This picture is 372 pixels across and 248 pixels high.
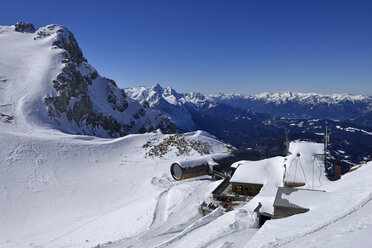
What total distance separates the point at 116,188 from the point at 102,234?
507 inches

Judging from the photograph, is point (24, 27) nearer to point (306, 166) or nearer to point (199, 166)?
point (199, 166)

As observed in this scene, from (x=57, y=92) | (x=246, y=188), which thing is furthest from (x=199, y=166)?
(x=57, y=92)

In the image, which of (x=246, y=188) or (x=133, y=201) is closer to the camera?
(x=133, y=201)

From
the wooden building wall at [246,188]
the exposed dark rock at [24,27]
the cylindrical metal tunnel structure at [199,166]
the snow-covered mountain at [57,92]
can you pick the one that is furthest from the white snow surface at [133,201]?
the exposed dark rock at [24,27]

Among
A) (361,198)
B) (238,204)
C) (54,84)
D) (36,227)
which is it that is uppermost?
(54,84)

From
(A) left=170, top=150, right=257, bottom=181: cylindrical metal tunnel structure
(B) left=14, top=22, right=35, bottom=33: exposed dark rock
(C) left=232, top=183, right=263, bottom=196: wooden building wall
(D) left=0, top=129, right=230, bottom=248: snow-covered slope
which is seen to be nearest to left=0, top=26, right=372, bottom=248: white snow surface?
(D) left=0, top=129, right=230, bottom=248: snow-covered slope

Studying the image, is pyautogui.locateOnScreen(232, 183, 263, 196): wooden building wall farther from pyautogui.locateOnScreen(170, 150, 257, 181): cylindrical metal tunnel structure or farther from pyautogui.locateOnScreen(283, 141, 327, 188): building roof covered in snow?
pyautogui.locateOnScreen(170, 150, 257, 181): cylindrical metal tunnel structure

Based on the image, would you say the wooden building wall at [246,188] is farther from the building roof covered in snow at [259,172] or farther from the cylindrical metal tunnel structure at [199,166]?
the cylindrical metal tunnel structure at [199,166]

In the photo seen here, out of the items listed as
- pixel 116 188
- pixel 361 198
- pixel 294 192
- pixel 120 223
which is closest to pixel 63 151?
pixel 116 188

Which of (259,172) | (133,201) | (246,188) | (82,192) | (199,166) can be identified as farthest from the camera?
(199,166)

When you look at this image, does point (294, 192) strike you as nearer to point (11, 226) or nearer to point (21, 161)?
point (11, 226)

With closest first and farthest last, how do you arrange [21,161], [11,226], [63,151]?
1. [11,226]
2. [21,161]
3. [63,151]

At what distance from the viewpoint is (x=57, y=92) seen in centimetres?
7738

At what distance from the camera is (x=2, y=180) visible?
32.2m
